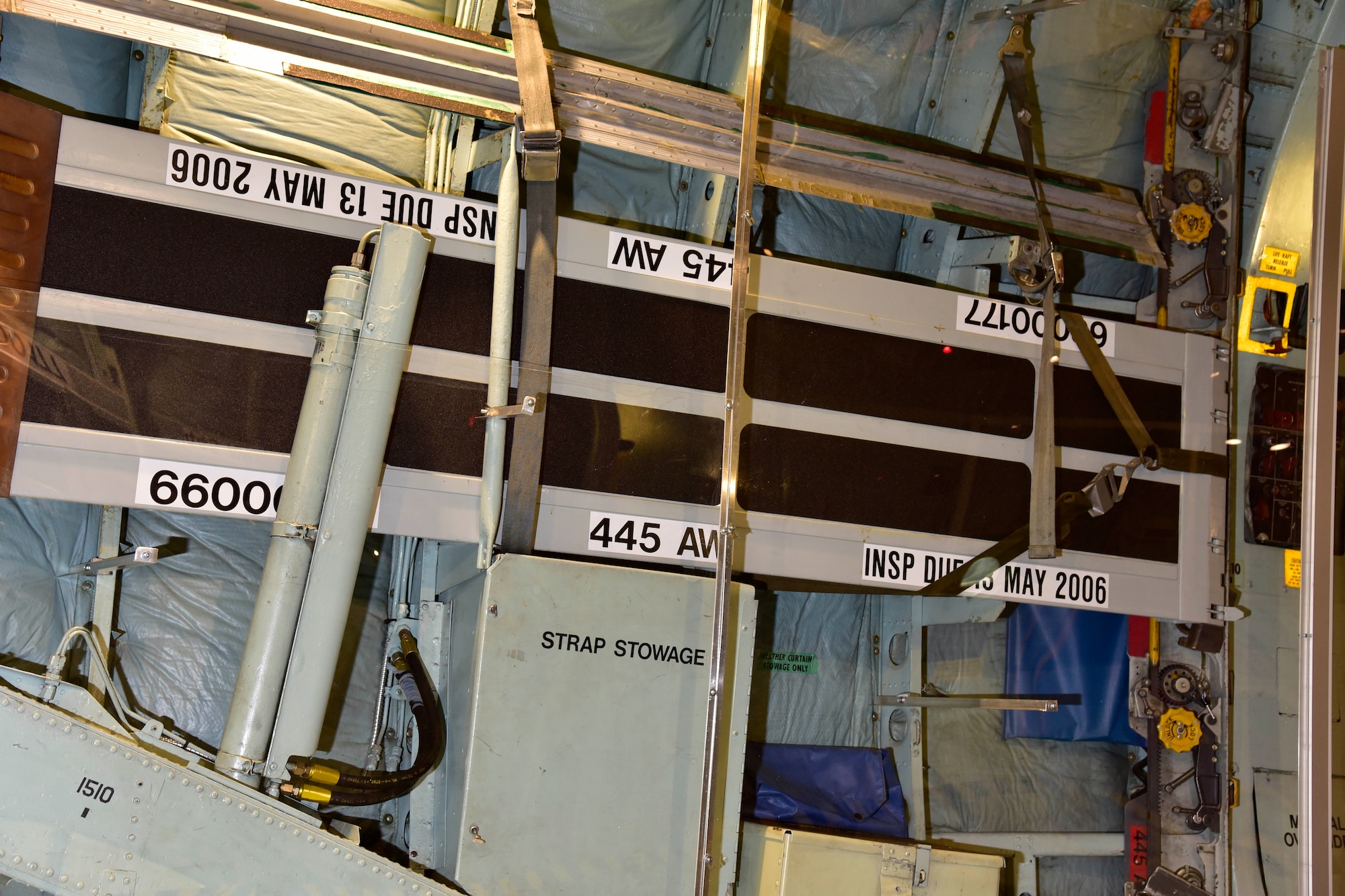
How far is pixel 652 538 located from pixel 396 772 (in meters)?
0.83

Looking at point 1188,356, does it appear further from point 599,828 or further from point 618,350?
point 599,828

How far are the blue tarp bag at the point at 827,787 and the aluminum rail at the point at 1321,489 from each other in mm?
1347

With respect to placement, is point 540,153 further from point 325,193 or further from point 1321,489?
point 1321,489

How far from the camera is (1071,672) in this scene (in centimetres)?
371

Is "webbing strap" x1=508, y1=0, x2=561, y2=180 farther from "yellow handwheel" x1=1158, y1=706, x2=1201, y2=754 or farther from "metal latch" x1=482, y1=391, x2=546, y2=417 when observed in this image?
"yellow handwheel" x1=1158, y1=706, x2=1201, y2=754

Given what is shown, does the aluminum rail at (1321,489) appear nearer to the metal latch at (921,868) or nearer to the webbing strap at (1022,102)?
the webbing strap at (1022,102)

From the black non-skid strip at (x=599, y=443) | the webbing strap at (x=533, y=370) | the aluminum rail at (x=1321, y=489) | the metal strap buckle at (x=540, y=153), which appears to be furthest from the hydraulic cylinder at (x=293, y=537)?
the aluminum rail at (x=1321, y=489)

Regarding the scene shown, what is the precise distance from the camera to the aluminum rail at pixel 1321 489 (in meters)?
2.50

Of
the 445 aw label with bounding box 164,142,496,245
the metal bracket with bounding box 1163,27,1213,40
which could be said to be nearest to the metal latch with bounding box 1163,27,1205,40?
the metal bracket with bounding box 1163,27,1213,40

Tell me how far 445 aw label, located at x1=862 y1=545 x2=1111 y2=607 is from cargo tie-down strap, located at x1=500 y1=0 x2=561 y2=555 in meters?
0.96

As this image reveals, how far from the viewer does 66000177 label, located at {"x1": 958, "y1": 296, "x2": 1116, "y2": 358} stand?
306 centimetres

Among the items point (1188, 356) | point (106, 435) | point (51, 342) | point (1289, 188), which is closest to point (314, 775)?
point (106, 435)

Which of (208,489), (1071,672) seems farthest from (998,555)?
(208,489)

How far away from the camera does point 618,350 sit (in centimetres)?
268
